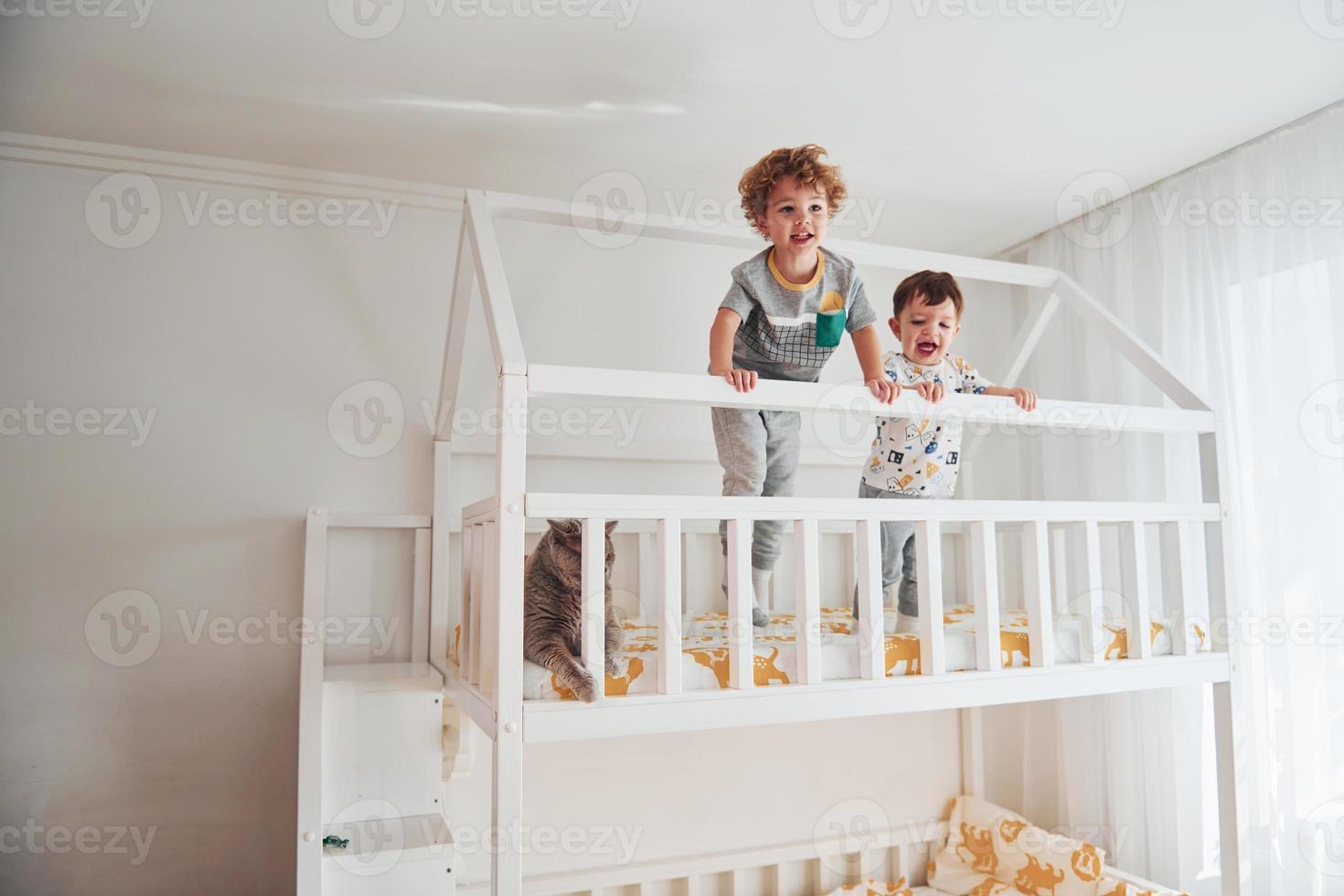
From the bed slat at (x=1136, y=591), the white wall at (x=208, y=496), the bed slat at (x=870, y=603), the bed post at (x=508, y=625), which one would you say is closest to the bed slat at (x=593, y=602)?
the bed post at (x=508, y=625)

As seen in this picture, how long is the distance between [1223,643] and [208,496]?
2.41 meters

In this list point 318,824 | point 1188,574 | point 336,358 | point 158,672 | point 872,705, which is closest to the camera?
point 872,705

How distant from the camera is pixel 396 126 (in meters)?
2.12

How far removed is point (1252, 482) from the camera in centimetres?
221

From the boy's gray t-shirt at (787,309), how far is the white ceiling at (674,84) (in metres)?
0.42

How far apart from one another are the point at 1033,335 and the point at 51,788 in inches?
110

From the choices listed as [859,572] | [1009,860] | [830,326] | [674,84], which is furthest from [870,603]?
[1009,860]

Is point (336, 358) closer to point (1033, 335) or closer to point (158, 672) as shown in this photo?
point (158, 672)

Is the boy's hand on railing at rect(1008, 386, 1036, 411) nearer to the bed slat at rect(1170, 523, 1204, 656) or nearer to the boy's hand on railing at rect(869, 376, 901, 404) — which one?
the boy's hand on railing at rect(869, 376, 901, 404)

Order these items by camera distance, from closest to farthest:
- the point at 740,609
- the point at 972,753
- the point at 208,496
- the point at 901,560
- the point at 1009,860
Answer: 1. the point at 740,609
2. the point at 901,560
3. the point at 208,496
4. the point at 1009,860
5. the point at 972,753

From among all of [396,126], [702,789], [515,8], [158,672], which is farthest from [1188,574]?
[158,672]

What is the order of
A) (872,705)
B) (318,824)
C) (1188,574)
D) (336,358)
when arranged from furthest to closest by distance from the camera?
(336,358)
(1188,574)
(318,824)
(872,705)

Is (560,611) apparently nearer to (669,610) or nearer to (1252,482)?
(669,610)

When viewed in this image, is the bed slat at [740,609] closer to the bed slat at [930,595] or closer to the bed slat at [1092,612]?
the bed slat at [930,595]
